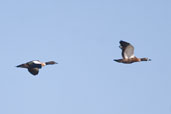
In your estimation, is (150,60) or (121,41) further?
(150,60)

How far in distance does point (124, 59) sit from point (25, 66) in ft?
41.5

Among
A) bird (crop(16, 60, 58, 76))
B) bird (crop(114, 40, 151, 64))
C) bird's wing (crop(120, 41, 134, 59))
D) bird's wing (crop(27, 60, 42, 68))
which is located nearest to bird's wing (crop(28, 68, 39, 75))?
bird (crop(16, 60, 58, 76))

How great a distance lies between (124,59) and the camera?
6012 cm

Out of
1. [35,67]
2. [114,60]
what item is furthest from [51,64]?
[114,60]

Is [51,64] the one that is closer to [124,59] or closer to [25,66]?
[25,66]

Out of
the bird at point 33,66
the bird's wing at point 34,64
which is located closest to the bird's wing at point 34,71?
the bird at point 33,66

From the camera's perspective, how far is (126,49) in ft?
194

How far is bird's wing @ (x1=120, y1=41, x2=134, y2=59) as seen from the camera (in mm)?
58478

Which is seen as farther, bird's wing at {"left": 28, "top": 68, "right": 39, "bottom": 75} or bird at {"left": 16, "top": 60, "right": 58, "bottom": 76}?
bird's wing at {"left": 28, "top": 68, "right": 39, "bottom": 75}

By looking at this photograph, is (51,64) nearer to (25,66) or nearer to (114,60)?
(25,66)

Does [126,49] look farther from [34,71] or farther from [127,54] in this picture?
[34,71]

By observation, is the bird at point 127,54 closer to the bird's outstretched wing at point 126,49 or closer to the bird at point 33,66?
the bird's outstretched wing at point 126,49

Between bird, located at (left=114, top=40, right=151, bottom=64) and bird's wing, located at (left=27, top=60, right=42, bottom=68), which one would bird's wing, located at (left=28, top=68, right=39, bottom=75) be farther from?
bird, located at (left=114, top=40, right=151, bottom=64)

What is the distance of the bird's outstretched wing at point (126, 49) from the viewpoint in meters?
58.5
